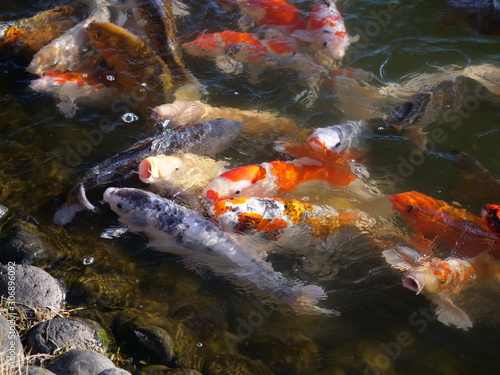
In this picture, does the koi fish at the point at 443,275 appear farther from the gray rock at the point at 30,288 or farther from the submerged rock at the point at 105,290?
the gray rock at the point at 30,288

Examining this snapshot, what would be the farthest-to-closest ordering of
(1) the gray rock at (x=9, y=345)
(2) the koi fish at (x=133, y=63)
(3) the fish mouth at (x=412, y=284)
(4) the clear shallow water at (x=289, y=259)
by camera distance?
(2) the koi fish at (x=133, y=63) < (3) the fish mouth at (x=412, y=284) < (4) the clear shallow water at (x=289, y=259) < (1) the gray rock at (x=9, y=345)

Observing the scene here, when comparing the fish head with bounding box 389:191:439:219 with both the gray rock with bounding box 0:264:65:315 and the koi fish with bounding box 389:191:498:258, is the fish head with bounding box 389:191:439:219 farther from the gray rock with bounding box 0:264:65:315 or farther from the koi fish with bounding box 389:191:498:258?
the gray rock with bounding box 0:264:65:315

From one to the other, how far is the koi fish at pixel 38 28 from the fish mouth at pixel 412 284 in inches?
253

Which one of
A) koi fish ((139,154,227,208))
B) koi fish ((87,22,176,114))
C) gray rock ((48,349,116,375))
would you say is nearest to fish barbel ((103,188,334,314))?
koi fish ((139,154,227,208))

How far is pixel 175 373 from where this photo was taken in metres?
3.92

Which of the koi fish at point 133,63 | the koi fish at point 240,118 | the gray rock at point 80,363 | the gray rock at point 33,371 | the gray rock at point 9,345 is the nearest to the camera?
the gray rock at point 33,371

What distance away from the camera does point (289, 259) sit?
519 cm

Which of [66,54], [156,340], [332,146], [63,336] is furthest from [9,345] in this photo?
[66,54]

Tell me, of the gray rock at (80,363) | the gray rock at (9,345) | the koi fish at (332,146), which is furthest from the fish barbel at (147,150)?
the gray rock at (80,363)

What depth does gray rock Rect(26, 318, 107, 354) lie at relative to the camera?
3.93 metres

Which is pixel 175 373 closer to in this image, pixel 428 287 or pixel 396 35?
Answer: pixel 428 287

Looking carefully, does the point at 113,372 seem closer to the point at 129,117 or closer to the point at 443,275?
the point at 443,275

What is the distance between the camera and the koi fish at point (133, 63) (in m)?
7.11

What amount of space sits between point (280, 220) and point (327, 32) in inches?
155
